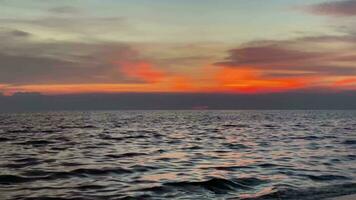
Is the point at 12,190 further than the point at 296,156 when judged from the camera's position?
No

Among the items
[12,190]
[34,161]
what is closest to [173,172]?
[12,190]

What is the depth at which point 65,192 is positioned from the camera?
15477mm

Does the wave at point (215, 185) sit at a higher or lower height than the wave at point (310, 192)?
lower

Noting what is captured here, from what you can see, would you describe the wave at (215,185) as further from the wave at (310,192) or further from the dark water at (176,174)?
the wave at (310,192)

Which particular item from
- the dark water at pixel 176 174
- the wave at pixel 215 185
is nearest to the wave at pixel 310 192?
the dark water at pixel 176 174

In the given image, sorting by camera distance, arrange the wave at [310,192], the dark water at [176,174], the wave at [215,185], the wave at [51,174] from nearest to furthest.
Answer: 1. the wave at [310,192]
2. the dark water at [176,174]
3. the wave at [215,185]
4. the wave at [51,174]

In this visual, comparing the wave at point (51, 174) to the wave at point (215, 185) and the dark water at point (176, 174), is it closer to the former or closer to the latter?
the dark water at point (176, 174)

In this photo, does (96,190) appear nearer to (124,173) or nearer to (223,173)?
(124,173)

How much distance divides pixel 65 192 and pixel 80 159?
32.7 ft

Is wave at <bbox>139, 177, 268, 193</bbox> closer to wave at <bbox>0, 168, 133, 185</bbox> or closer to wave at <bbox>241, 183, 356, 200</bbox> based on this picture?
wave at <bbox>241, 183, 356, 200</bbox>

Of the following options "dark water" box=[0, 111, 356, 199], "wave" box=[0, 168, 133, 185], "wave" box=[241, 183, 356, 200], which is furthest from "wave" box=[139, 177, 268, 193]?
"wave" box=[0, 168, 133, 185]

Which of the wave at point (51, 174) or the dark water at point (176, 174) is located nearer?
the dark water at point (176, 174)

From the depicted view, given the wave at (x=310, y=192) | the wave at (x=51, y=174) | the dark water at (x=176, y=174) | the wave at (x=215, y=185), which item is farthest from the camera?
the wave at (x=51, y=174)

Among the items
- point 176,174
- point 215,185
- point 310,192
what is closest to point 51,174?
point 176,174
